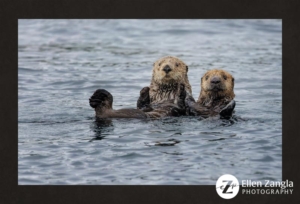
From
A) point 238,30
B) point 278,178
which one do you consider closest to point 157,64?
point 278,178

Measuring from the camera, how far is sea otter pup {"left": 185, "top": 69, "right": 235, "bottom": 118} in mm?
9008

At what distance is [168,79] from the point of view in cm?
942

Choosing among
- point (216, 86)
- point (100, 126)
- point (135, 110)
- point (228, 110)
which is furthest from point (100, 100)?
point (216, 86)

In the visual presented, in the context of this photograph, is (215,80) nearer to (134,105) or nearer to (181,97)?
(181,97)

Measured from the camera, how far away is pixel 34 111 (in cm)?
974

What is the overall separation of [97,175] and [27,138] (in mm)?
1787

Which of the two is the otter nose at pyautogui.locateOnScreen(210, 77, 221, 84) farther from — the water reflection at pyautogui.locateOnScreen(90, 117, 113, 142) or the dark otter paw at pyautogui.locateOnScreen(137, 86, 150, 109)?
the water reflection at pyautogui.locateOnScreen(90, 117, 113, 142)

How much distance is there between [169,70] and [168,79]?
0.49 ft

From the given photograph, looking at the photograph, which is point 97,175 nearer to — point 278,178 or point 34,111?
point 278,178

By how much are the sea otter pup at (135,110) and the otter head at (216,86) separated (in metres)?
0.33

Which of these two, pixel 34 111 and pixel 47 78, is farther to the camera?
pixel 47 78

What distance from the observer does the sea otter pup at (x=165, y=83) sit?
9383mm

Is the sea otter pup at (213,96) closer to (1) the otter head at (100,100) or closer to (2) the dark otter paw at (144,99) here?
(2) the dark otter paw at (144,99)

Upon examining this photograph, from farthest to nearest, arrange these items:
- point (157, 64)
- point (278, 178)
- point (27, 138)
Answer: point (157, 64)
point (27, 138)
point (278, 178)
